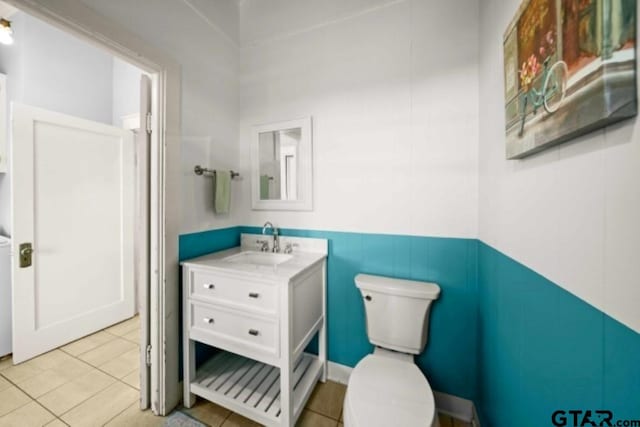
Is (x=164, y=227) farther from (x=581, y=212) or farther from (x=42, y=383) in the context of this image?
(x=581, y=212)

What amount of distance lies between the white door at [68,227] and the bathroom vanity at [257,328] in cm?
144

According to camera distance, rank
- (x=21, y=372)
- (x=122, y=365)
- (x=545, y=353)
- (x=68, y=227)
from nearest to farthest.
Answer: (x=545, y=353)
(x=21, y=372)
(x=122, y=365)
(x=68, y=227)

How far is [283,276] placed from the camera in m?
1.17

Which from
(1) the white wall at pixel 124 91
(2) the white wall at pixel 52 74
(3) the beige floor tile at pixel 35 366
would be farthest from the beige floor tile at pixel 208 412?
(1) the white wall at pixel 124 91

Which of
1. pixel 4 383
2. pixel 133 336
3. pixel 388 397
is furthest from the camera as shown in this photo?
pixel 133 336

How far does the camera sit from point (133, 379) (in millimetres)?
1632

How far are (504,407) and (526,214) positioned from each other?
2.52 ft

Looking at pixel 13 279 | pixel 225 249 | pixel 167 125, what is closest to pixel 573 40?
pixel 167 125

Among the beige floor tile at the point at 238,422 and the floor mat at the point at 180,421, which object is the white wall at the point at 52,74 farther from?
the beige floor tile at the point at 238,422

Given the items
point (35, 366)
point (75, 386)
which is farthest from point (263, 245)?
point (35, 366)

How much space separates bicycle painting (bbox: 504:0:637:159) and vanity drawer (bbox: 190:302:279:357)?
4.19 ft

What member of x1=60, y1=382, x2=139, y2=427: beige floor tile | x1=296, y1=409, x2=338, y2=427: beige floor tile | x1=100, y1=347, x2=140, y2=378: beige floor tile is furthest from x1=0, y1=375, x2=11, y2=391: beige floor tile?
x1=296, y1=409, x2=338, y2=427: beige floor tile

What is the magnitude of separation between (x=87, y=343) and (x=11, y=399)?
604 millimetres

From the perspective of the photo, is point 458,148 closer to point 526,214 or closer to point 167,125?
point 526,214
